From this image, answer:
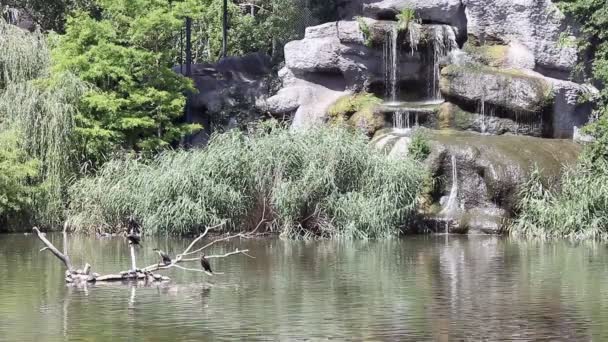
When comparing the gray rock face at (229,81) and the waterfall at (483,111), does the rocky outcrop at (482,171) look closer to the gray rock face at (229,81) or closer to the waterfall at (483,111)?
the waterfall at (483,111)

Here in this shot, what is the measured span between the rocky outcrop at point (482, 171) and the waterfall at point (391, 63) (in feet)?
20.6

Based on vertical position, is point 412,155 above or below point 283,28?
below

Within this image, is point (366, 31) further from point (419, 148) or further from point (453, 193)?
point (453, 193)

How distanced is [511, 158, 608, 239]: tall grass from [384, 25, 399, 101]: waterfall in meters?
9.44

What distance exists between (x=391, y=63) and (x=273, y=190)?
1112 centimetres

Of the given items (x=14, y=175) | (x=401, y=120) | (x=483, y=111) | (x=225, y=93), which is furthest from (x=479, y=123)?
(x=14, y=175)

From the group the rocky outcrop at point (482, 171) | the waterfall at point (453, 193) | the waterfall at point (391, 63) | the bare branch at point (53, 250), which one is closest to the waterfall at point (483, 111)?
the rocky outcrop at point (482, 171)

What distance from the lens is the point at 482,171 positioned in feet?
120

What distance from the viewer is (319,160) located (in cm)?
3453

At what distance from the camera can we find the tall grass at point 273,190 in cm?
3391

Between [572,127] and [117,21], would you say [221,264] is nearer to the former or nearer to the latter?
[117,21]

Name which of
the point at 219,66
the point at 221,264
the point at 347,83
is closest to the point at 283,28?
the point at 219,66

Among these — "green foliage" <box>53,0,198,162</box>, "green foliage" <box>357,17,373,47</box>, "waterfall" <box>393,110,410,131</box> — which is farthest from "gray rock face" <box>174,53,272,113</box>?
"waterfall" <box>393,110,410,131</box>

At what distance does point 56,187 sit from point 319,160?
8.31 meters
